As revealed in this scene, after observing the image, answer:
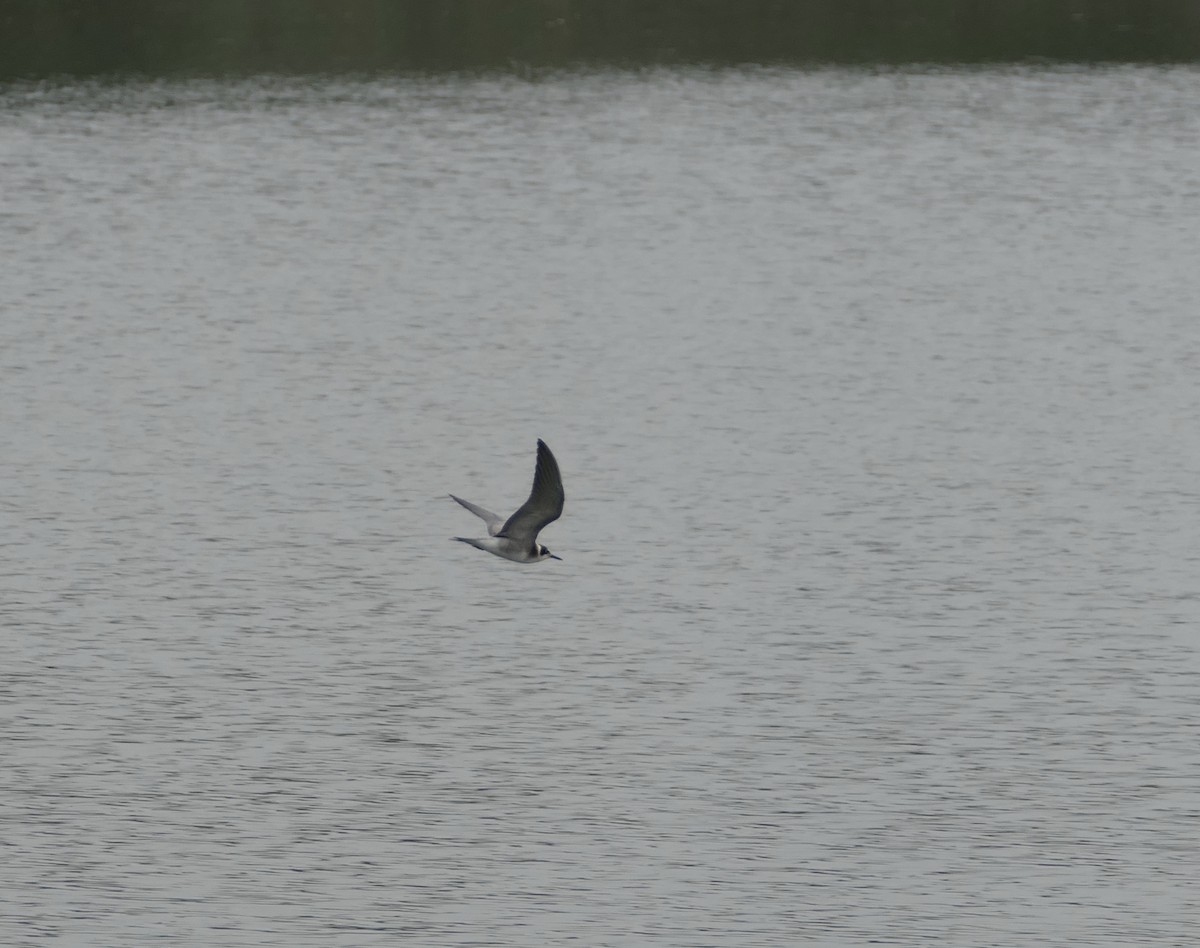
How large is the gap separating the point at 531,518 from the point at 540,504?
0.39m

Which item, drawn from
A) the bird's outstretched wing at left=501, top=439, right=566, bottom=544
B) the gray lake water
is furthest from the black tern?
the gray lake water

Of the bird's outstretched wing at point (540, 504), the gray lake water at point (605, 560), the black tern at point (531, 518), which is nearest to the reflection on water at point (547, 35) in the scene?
the gray lake water at point (605, 560)

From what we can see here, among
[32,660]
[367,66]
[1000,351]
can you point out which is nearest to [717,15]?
[367,66]

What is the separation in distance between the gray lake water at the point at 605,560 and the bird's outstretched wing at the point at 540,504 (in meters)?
1.96

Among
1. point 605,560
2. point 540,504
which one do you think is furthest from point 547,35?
point 540,504

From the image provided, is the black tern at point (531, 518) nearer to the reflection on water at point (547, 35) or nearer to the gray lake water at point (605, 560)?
the gray lake water at point (605, 560)

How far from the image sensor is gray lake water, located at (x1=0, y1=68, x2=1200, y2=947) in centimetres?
1716

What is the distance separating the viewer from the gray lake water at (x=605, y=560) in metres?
17.2

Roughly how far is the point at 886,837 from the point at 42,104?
43.1 meters

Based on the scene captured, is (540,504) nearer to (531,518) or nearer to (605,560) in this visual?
(531,518)

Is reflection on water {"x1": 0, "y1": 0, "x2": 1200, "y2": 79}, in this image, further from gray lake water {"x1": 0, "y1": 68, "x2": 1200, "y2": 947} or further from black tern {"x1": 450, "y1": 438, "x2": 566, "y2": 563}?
black tern {"x1": 450, "y1": 438, "x2": 566, "y2": 563}

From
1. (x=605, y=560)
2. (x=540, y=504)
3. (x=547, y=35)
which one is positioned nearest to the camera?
(x=540, y=504)

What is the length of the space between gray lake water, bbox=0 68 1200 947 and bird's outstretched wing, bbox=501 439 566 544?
1964 mm

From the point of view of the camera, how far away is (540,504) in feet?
59.3
